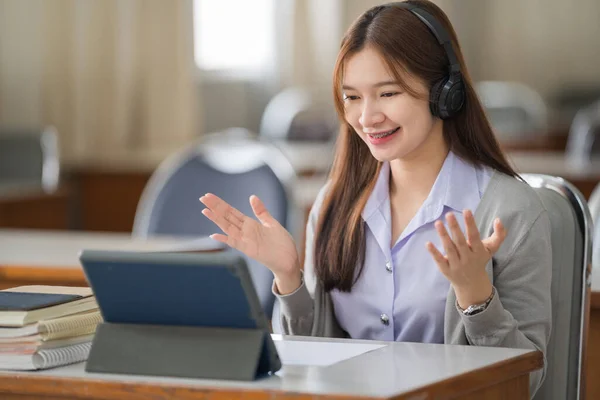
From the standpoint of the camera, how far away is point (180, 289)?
142 cm

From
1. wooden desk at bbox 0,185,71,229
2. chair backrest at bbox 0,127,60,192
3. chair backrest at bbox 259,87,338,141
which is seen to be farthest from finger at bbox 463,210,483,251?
chair backrest at bbox 259,87,338,141

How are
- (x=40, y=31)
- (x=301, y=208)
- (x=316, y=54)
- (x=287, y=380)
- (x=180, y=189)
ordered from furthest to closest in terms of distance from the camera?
(x=316, y=54)
(x=40, y=31)
(x=301, y=208)
(x=180, y=189)
(x=287, y=380)

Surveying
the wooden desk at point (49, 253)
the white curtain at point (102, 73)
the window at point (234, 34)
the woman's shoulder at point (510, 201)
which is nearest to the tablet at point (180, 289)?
the woman's shoulder at point (510, 201)

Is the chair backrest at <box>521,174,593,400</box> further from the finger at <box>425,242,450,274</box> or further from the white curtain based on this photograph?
the white curtain

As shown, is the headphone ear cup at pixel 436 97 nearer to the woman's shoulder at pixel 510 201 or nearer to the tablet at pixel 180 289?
the woman's shoulder at pixel 510 201

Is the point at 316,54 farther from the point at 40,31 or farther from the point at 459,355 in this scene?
the point at 459,355

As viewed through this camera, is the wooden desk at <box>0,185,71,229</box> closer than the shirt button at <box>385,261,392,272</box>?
No

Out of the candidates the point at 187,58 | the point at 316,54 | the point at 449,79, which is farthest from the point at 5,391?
the point at 316,54

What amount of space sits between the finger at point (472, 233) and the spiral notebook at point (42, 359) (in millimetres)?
508

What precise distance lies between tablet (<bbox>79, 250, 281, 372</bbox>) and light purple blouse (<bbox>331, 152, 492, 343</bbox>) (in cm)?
52

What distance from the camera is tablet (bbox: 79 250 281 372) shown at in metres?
1.39

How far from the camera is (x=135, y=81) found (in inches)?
225

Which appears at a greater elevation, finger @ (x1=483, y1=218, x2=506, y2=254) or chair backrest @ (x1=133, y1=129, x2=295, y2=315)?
finger @ (x1=483, y1=218, x2=506, y2=254)

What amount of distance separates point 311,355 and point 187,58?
441 centimetres
